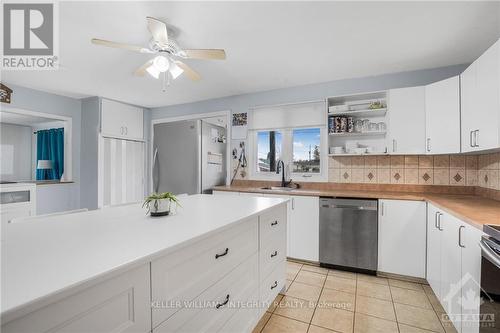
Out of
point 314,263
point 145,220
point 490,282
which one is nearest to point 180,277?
point 145,220

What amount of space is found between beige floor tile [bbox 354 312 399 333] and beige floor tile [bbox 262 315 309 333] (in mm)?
383

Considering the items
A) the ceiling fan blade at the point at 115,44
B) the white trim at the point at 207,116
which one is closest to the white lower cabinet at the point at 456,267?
the ceiling fan blade at the point at 115,44

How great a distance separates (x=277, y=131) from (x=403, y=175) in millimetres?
1732

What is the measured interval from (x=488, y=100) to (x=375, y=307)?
1.80 metres

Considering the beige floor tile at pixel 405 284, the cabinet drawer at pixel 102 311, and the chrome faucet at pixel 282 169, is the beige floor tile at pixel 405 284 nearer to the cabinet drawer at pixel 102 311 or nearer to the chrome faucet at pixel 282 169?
the chrome faucet at pixel 282 169

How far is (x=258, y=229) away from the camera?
5.36 ft

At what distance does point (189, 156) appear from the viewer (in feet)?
12.3

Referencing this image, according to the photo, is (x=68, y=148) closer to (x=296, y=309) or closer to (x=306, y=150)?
(x=306, y=150)

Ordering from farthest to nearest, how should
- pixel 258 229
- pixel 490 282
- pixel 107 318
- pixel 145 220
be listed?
pixel 258 229, pixel 145 220, pixel 490 282, pixel 107 318

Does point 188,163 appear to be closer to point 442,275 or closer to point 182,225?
point 182,225

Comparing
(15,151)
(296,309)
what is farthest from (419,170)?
(15,151)

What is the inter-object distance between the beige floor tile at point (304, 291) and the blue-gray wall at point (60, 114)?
12.3ft

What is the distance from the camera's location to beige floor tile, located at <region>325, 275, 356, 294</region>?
228 centimetres

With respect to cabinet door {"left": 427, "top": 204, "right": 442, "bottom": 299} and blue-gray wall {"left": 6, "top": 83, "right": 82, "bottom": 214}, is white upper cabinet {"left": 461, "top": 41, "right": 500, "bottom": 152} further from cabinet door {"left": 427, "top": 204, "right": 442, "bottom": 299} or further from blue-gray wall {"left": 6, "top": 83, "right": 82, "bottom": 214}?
blue-gray wall {"left": 6, "top": 83, "right": 82, "bottom": 214}
